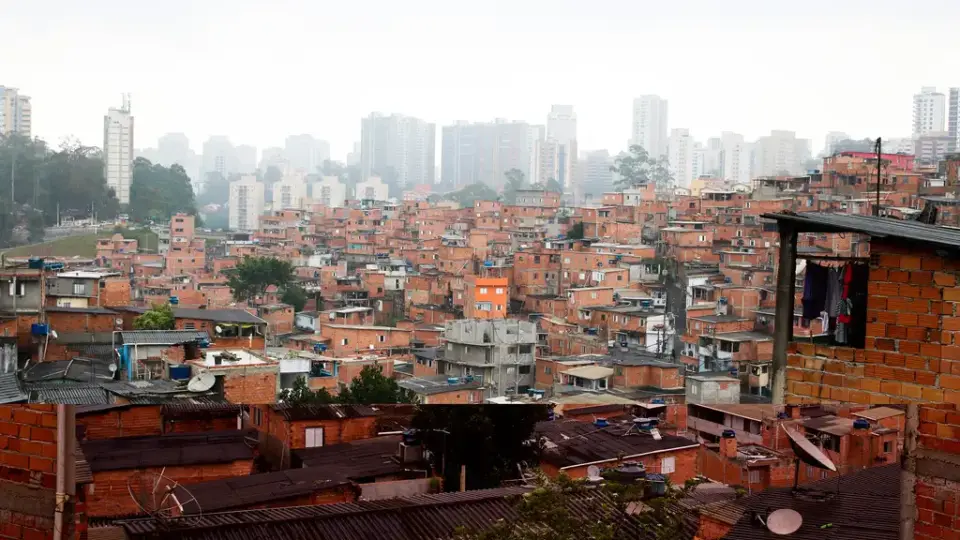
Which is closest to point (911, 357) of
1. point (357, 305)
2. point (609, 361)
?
point (609, 361)

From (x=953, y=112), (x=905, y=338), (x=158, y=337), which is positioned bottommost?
(x=158, y=337)

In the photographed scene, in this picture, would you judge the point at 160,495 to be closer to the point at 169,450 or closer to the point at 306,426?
the point at 169,450

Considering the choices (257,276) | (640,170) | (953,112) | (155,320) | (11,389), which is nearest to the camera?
(11,389)

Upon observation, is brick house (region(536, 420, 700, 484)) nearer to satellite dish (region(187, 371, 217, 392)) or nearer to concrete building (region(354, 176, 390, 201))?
satellite dish (region(187, 371, 217, 392))

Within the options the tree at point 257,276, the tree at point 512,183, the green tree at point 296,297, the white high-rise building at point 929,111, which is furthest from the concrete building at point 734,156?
the green tree at point 296,297

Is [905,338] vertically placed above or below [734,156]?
below

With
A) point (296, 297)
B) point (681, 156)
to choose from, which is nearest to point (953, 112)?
point (681, 156)

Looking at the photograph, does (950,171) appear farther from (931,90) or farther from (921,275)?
(921,275)
